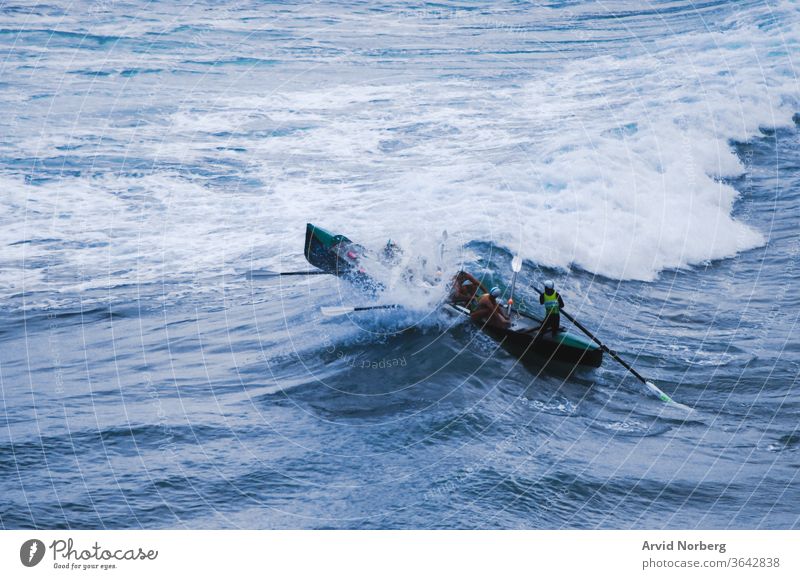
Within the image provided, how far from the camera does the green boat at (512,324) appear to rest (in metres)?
13.9

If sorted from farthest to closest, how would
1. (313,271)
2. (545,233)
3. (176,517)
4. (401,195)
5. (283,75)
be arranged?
(283,75)
(401,195)
(545,233)
(313,271)
(176,517)

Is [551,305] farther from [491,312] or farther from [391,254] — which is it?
[391,254]

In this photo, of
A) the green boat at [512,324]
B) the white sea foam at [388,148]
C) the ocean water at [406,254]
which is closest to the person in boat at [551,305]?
the green boat at [512,324]

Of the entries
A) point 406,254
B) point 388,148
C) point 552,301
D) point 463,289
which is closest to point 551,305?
point 552,301

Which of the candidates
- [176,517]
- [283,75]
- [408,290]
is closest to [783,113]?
[283,75]

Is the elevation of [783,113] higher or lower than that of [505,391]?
higher

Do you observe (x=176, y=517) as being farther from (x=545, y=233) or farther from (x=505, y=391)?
(x=545, y=233)

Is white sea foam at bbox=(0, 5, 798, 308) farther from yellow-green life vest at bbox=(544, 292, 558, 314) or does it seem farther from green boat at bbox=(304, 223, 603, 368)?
yellow-green life vest at bbox=(544, 292, 558, 314)

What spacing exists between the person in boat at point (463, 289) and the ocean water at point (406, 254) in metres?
0.30

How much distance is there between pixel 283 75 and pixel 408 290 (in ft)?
41.3

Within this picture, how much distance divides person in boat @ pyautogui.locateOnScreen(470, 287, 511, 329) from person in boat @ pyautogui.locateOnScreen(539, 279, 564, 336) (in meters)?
0.64

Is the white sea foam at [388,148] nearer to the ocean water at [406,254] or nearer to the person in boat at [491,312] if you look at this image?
the ocean water at [406,254]

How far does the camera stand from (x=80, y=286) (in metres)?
16.9

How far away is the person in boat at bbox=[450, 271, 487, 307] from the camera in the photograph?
15000 millimetres
